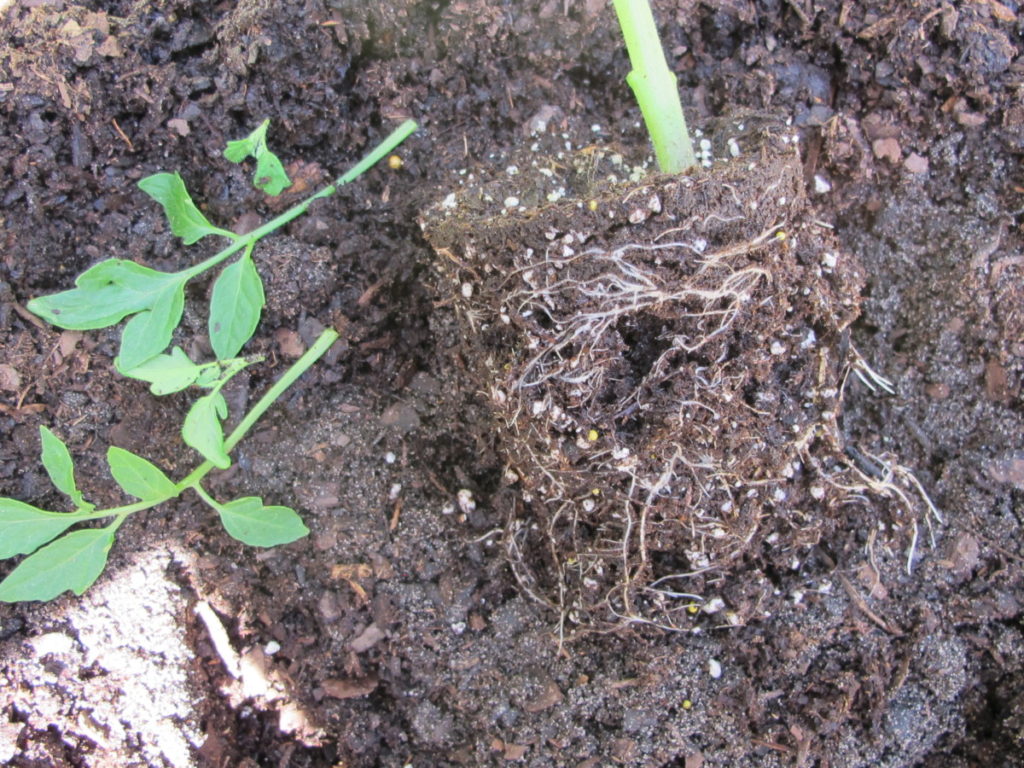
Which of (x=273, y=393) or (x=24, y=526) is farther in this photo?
(x=273, y=393)

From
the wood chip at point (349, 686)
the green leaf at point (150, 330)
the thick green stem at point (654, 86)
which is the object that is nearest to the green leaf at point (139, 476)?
the green leaf at point (150, 330)

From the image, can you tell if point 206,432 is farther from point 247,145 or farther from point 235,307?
point 247,145

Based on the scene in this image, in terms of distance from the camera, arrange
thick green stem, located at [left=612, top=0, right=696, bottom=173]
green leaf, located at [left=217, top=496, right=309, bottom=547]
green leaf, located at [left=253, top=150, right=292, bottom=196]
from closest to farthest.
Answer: thick green stem, located at [left=612, top=0, right=696, bottom=173]
green leaf, located at [left=217, top=496, right=309, bottom=547]
green leaf, located at [left=253, top=150, right=292, bottom=196]

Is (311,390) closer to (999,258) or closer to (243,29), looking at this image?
(243,29)

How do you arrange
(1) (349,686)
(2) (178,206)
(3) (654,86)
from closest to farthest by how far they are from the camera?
(3) (654,86) → (2) (178,206) → (1) (349,686)

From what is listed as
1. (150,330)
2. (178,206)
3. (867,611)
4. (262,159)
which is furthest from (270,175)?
(867,611)

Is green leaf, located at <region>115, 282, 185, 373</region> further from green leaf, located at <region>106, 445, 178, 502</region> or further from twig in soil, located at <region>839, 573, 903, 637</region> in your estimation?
twig in soil, located at <region>839, 573, 903, 637</region>

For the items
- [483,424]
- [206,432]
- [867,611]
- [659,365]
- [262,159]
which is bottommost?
[867,611]

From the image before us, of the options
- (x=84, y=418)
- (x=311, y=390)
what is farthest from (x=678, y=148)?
(x=84, y=418)

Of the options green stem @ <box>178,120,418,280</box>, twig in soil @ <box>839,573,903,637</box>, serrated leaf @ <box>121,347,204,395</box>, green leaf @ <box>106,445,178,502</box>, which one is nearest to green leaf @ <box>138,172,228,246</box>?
green stem @ <box>178,120,418,280</box>
